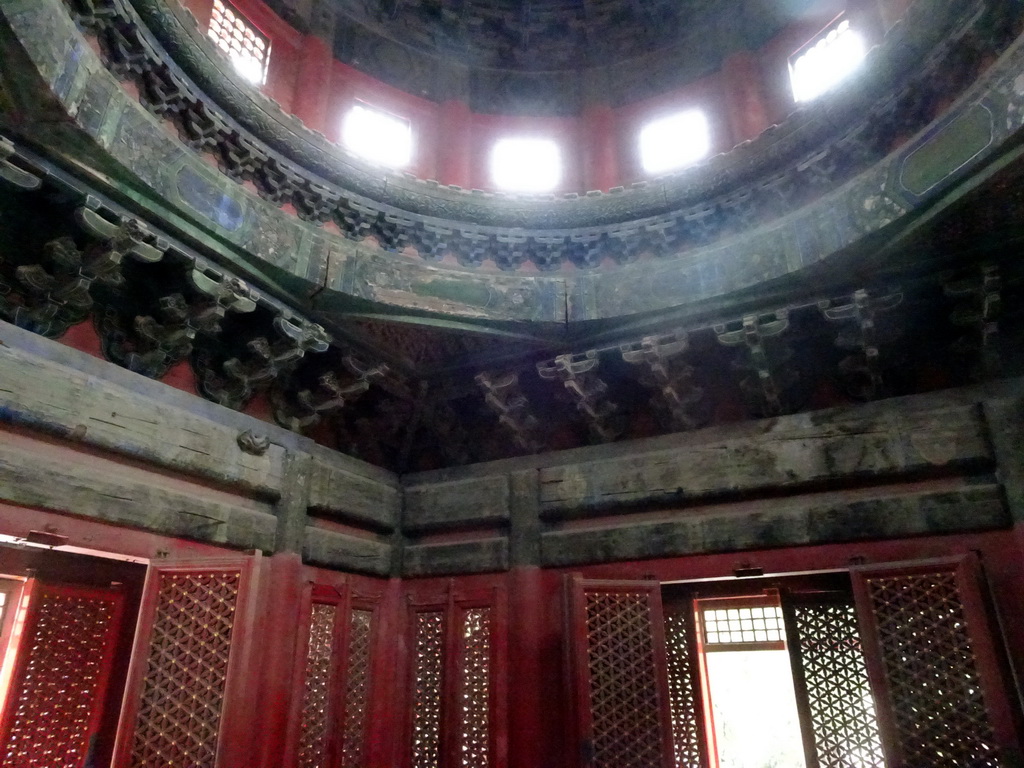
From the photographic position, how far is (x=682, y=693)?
718cm

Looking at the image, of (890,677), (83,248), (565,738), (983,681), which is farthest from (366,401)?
(983,681)

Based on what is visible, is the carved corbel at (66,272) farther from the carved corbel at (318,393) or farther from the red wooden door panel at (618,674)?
the red wooden door panel at (618,674)

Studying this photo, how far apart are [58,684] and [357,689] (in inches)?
119

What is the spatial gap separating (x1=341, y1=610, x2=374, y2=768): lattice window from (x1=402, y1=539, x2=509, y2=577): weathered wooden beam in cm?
68

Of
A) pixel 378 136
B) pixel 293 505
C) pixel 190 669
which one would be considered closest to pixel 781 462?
pixel 293 505

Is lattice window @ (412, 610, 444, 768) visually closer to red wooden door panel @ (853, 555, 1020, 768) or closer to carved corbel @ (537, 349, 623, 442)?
carved corbel @ (537, 349, 623, 442)

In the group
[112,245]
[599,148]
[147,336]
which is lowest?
[147,336]

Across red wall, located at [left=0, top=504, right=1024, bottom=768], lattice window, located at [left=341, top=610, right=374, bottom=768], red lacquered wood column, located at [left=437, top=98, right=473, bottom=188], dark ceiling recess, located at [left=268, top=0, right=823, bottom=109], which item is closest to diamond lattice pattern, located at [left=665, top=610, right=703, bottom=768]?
red wall, located at [left=0, top=504, right=1024, bottom=768]

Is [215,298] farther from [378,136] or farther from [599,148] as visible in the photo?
[599,148]

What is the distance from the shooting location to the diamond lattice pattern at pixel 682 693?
22.3 feet

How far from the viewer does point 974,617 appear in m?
→ 4.76

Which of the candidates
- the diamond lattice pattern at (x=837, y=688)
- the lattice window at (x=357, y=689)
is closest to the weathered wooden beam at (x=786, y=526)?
the diamond lattice pattern at (x=837, y=688)

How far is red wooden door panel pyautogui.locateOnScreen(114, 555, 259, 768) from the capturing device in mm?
4770

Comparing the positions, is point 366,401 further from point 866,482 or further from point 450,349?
point 866,482
